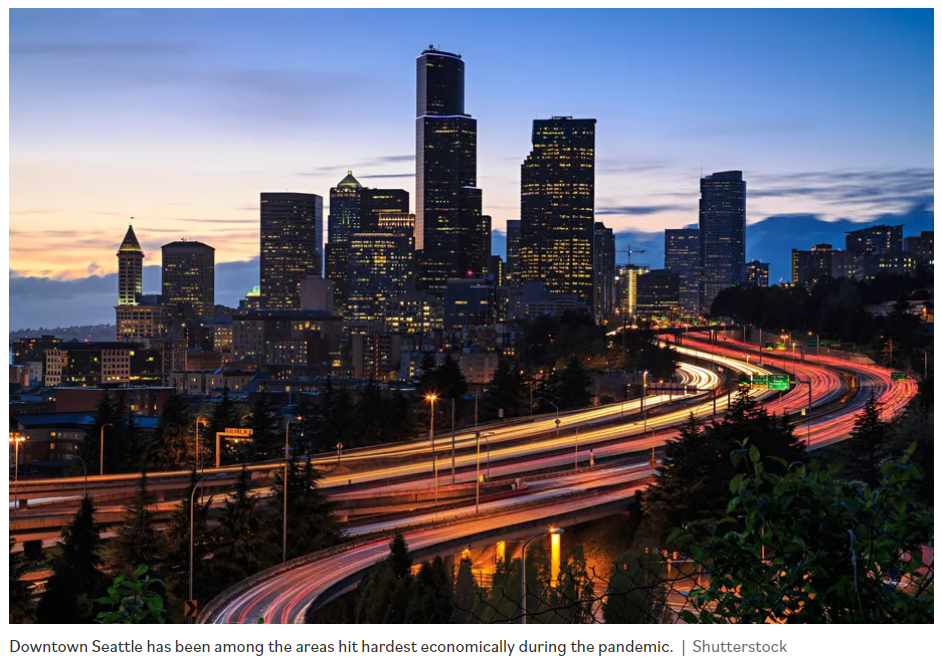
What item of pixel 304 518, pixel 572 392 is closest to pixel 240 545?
pixel 304 518

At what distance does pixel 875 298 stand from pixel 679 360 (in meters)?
18.2

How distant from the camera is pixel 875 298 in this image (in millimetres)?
79062

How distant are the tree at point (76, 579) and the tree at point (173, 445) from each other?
1319 centimetres

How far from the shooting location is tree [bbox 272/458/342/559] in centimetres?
2250

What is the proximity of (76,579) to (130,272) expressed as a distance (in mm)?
180853

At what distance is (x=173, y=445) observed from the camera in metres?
33.5

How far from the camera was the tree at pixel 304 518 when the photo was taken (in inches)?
886

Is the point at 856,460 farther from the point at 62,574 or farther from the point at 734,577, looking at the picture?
the point at 734,577

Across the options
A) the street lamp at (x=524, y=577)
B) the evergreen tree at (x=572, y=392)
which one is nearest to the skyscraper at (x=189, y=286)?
the evergreen tree at (x=572, y=392)

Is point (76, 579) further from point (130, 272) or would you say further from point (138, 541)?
point (130, 272)

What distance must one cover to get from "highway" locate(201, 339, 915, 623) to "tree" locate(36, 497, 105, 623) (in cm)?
182

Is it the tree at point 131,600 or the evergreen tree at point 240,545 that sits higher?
the tree at point 131,600

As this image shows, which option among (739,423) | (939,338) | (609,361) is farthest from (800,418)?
(939,338)

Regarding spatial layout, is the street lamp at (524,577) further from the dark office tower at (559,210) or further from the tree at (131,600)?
the dark office tower at (559,210)
